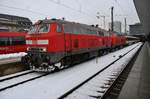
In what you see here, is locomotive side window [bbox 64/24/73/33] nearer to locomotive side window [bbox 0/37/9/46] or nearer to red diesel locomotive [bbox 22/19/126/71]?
red diesel locomotive [bbox 22/19/126/71]

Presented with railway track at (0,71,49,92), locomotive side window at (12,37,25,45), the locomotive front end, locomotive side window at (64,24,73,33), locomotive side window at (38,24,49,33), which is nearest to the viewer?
railway track at (0,71,49,92)

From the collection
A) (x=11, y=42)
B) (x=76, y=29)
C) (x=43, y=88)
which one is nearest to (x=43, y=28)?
(x=76, y=29)

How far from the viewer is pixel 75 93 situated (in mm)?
8117

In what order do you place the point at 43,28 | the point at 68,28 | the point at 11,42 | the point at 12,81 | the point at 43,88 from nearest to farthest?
the point at 43,88
the point at 12,81
the point at 43,28
the point at 68,28
the point at 11,42

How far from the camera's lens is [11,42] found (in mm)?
19516

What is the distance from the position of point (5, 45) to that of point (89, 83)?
1144 centimetres

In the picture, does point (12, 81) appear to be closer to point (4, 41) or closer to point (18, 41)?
point (4, 41)

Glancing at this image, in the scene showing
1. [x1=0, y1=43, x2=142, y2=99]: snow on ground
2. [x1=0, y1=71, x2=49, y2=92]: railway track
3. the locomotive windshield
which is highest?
the locomotive windshield

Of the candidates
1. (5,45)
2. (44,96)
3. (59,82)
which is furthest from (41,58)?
(5,45)

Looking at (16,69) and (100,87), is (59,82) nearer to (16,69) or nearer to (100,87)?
(100,87)

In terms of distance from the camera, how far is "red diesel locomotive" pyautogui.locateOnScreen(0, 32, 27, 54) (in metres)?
18.5

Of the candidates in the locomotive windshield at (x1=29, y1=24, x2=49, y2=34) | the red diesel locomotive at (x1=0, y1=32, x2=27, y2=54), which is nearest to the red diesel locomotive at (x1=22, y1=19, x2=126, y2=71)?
the locomotive windshield at (x1=29, y1=24, x2=49, y2=34)

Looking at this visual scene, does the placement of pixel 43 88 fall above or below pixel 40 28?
below

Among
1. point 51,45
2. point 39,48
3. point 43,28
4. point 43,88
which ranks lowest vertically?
point 43,88
